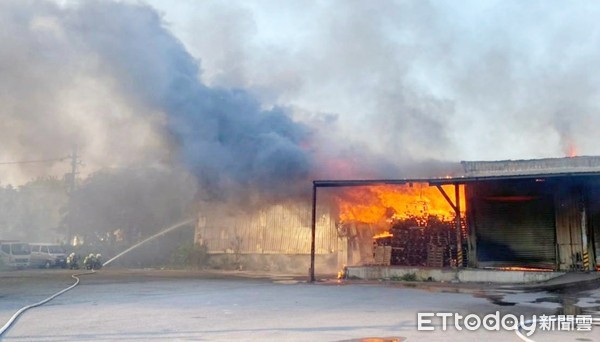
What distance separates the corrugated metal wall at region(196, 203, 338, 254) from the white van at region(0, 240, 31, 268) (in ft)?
33.5

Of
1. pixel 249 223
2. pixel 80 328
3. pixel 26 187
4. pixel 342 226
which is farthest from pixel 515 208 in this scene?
pixel 26 187

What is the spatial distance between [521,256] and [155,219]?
25.2 metres

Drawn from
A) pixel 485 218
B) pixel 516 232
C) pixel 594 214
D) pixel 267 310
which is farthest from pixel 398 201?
pixel 267 310

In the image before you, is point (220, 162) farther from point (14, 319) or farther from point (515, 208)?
point (14, 319)

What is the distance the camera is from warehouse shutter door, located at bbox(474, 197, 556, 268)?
1894 centimetres

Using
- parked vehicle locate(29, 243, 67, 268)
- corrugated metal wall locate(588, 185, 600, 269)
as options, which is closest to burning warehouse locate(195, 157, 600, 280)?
corrugated metal wall locate(588, 185, 600, 269)

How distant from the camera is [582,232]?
17.8m

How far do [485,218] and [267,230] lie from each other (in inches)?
492

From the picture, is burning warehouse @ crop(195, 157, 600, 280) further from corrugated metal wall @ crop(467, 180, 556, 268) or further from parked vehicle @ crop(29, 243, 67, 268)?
parked vehicle @ crop(29, 243, 67, 268)

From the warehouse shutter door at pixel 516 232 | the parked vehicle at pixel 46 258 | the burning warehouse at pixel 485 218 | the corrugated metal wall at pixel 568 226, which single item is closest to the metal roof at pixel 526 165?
the burning warehouse at pixel 485 218

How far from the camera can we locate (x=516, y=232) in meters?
19.6

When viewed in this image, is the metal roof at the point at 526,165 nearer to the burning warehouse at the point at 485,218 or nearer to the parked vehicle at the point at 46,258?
the burning warehouse at the point at 485,218

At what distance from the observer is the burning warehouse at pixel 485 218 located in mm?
17953

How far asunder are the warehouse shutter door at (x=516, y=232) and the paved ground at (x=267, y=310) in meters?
4.71
